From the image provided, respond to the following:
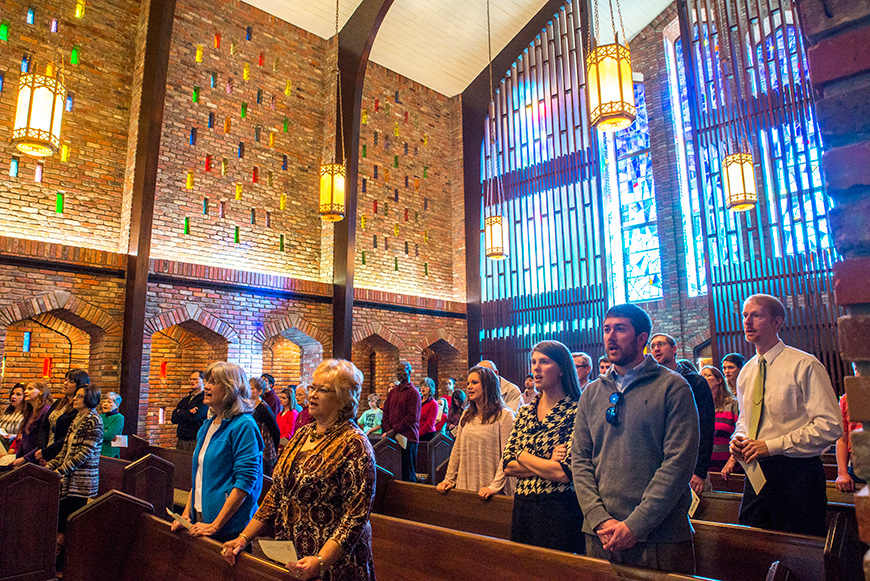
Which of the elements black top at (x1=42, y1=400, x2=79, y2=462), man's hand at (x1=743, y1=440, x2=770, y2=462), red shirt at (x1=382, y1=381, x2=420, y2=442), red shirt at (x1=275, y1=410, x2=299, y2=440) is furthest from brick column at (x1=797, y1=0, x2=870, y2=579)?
red shirt at (x1=275, y1=410, x2=299, y2=440)

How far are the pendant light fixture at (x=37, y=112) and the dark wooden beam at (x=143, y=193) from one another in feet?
9.95

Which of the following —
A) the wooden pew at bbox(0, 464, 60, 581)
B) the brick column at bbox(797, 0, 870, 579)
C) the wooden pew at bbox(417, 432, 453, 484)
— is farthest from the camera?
the wooden pew at bbox(417, 432, 453, 484)

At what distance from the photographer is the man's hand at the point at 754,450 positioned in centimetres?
225

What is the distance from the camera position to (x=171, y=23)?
27.3 ft

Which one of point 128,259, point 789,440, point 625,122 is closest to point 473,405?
point 789,440

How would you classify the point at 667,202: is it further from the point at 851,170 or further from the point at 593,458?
the point at 851,170

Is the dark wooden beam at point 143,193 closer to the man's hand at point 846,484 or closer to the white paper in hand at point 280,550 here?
the white paper in hand at point 280,550

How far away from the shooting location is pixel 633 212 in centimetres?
1155

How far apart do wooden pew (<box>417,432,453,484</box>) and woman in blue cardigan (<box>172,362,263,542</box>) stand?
154 inches

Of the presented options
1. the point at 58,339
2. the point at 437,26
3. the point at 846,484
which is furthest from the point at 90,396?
the point at 437,26

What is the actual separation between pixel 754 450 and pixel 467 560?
1.16 m

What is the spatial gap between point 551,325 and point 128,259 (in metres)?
6.84

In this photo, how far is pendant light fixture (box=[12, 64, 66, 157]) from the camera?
16.5ft

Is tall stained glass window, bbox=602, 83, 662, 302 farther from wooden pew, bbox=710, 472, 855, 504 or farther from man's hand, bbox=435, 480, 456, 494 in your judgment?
man's hand, bbox=435, 480, 456, 494
